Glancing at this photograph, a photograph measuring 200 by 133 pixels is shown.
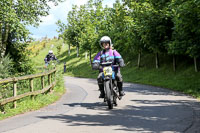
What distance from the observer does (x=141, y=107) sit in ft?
31.0

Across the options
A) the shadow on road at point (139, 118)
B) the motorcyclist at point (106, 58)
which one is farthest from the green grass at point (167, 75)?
the motorcyclist at point (106, 58)

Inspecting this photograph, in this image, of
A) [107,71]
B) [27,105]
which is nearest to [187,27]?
[107,71]

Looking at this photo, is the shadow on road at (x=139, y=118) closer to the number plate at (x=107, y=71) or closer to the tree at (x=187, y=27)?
the number plate at (x=107, y=71)

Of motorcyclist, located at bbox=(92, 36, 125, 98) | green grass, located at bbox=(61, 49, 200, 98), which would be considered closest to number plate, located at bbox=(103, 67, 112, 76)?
motorcyclist, located at bbox=(92, 36, 125, 98)

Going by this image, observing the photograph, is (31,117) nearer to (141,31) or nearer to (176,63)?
(141,31)

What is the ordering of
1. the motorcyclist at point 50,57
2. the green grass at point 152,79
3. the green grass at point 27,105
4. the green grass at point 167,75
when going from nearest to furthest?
the green grass at point 27,105, the green grass at point 152,79, the motorcyclist at point 50,57, the green grass at point 167,75

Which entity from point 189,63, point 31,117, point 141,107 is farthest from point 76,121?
point 189,63

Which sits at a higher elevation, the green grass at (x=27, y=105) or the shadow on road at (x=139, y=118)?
the green grass at (x=27, y=105)

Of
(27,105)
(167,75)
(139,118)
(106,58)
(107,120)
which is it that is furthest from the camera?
(167,75)

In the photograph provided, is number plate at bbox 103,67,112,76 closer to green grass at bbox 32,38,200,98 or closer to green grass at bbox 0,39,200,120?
green grass at bbox 0,39,200,120

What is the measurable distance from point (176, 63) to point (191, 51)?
32.6ft

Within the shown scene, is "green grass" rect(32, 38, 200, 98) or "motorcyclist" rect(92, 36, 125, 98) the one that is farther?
"green grass" rect(32, 38, 200, 98)

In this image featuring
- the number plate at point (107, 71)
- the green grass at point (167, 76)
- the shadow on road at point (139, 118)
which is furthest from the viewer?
the green grass at point (167, 76)

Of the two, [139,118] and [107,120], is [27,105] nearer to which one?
[107,120]
